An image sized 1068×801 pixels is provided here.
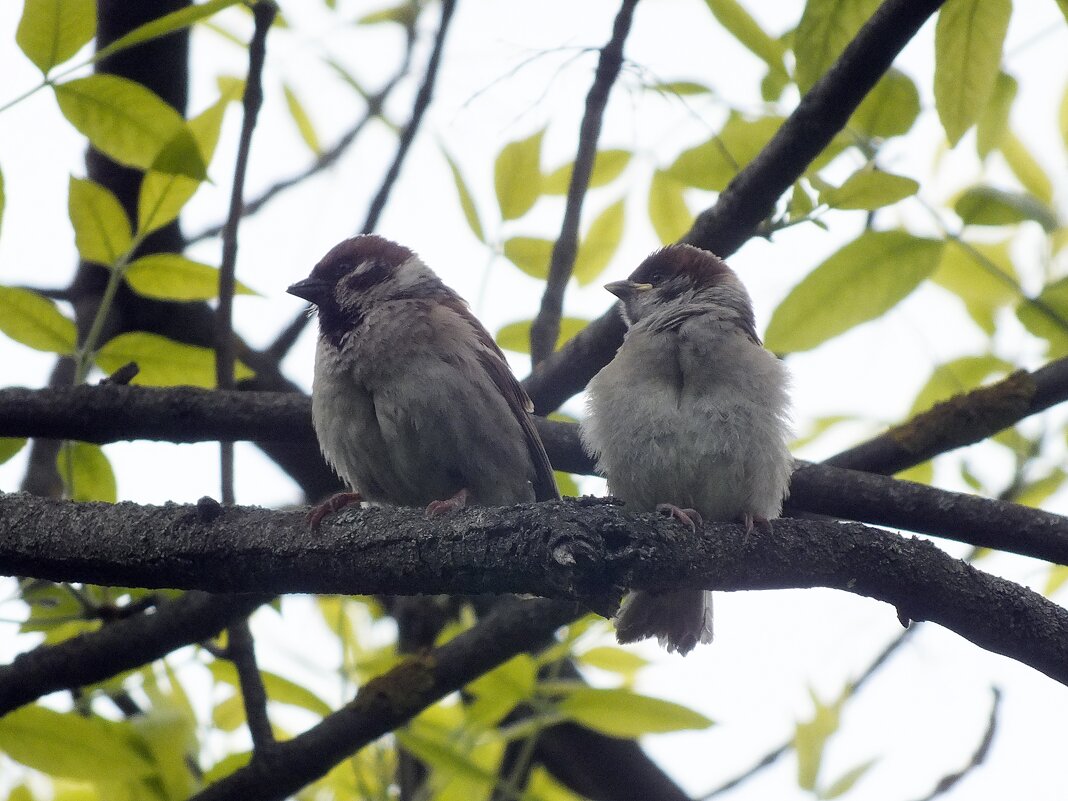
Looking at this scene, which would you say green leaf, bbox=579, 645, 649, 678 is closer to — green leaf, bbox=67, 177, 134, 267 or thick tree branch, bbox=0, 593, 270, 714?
thick tree branch, bbox=0, 593, 270, 714

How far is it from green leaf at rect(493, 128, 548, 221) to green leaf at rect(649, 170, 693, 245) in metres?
0.41

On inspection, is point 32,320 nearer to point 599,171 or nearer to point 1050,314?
point 599,171

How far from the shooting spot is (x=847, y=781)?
3738mm

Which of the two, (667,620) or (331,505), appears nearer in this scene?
(331,505)

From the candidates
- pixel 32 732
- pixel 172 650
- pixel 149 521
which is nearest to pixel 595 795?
pixel 172 650

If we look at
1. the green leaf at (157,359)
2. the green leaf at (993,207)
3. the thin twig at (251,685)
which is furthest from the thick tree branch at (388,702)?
the green leaf at (993,207)

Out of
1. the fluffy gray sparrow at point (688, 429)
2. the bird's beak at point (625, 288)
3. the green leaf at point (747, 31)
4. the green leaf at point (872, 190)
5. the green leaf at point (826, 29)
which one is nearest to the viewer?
the green leaf at point (826, 29)

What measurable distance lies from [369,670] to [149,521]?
57.6 inches

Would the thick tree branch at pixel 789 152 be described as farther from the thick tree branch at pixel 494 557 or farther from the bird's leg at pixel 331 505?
the thick tree branch at pixel 494 557

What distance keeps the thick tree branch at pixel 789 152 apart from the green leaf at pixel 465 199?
0.52 m

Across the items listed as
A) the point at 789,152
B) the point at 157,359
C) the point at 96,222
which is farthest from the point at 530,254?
the point at 96,222

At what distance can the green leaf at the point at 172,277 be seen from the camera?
148 inches

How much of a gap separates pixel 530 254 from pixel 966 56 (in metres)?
1.73

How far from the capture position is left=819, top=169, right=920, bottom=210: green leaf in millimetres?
3227
